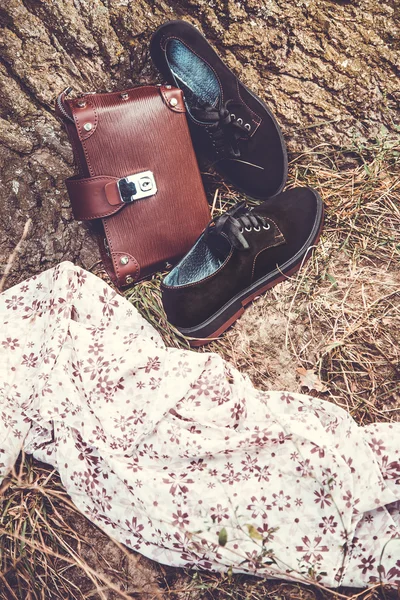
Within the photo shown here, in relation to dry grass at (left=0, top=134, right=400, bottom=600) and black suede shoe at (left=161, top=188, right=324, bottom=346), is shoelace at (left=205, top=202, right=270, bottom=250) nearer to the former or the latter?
black suede shoe at (left=161, top=188, right=324, bottom=346)

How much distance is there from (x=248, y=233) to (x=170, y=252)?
335mm

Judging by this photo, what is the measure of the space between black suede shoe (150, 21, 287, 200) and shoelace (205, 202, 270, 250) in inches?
8.3

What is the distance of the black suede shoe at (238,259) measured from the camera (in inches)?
75.4

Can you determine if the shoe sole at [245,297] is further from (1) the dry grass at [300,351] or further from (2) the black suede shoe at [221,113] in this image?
(2) the black suede shoe at [221,113]

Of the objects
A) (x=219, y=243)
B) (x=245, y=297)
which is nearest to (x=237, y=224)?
(x=219, y=243)

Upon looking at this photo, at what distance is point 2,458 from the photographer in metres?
1.83

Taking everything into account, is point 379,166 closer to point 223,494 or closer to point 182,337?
point 182,337

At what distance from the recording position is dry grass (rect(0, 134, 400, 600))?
5.99 ft

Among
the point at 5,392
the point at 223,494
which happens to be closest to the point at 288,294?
the point at 223,494

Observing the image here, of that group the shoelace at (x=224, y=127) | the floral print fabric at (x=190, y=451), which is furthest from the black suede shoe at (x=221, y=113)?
the floral print fabric at (x=190, y=451)

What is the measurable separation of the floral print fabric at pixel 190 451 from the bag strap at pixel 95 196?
252 millimetres

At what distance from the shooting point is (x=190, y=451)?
1.72 m

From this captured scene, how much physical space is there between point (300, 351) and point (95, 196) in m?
1.03

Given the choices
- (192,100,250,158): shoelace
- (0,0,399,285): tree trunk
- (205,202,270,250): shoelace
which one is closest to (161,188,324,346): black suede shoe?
(205,202,270,250): shoelace
